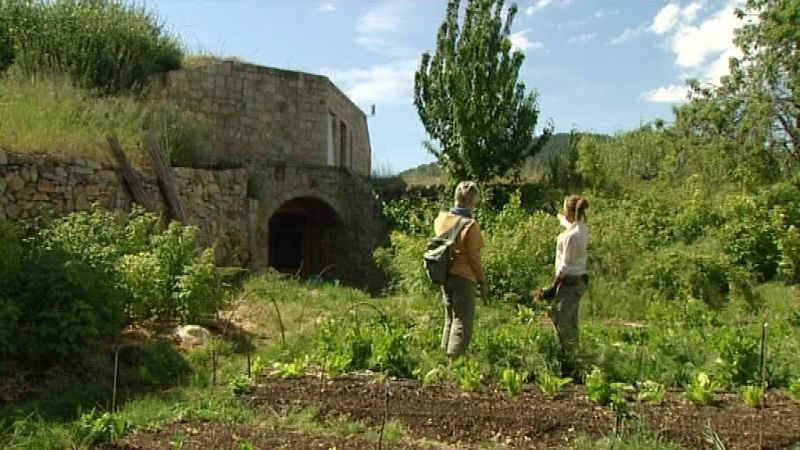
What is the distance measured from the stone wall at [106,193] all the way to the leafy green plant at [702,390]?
722cm

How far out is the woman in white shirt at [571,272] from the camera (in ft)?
21.1

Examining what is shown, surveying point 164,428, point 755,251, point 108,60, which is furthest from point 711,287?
point 108,60

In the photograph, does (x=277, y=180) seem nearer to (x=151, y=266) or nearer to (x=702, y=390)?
(x=151, y=266)

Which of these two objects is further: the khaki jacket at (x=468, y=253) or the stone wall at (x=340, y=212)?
the stone wall at (x=340, y=212)

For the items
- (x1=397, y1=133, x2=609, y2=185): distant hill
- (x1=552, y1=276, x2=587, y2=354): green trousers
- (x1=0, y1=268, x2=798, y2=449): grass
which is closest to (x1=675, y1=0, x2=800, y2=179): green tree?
(x1=397, y1=133, x2=609, y2=185): distant hill

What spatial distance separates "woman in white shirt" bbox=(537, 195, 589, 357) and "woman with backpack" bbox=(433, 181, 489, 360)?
672 millimetres

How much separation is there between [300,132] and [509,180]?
504 centimetres

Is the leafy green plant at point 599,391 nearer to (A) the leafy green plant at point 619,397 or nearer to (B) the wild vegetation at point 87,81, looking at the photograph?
(A) the leafy green plant at point 619,397

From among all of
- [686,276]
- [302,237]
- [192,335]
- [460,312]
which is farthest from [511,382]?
[302,237]

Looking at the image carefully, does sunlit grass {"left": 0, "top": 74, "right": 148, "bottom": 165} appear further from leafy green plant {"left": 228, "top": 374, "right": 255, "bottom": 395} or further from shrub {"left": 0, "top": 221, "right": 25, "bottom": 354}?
leafy green plant {"left": 228, "top": 374, "right": 255, "bottom": 395}

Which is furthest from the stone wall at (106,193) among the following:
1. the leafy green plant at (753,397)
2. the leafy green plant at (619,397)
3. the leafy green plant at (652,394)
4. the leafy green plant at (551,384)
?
the leafy green plant at (753,397)

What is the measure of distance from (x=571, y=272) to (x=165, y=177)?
7618 millimetres

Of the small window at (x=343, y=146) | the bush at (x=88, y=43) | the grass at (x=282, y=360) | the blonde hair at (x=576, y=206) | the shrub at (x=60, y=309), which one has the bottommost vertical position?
the grass at (x=282, y=360)

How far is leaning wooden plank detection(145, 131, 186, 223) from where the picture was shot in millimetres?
11773
